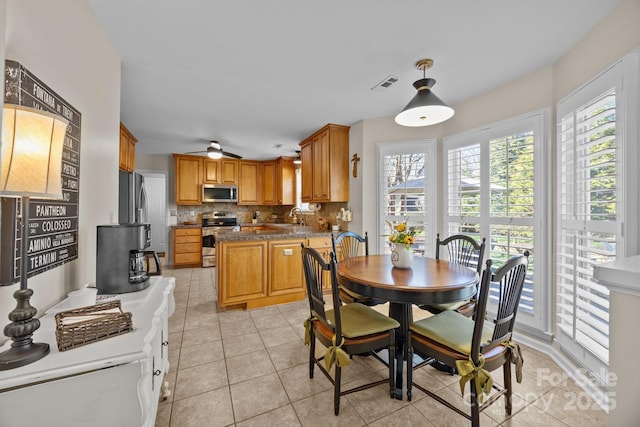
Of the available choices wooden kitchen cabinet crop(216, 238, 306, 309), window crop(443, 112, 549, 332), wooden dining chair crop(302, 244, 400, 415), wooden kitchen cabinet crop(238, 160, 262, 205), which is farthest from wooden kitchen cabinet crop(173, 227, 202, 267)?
window crop(443, 112, 549, 332)

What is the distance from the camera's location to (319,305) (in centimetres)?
174

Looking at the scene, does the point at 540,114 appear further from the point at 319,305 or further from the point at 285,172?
the point at 285,172

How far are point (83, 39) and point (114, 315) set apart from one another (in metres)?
1.59

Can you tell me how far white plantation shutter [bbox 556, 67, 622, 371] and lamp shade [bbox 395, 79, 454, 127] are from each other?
3.06 ft

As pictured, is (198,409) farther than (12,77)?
Yes

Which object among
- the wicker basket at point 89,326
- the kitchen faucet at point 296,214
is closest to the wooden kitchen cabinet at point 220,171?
the kitchen faucet at point 296,214

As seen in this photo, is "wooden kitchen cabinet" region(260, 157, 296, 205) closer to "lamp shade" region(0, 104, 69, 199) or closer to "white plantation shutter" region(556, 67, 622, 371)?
"white plantation shutter" region(556, 67, 622, 371)

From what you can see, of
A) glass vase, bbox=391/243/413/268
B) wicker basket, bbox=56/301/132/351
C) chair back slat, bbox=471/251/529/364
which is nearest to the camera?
wicker basket, bbox=56/301/132/351

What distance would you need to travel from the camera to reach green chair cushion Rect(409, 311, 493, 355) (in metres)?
1.48

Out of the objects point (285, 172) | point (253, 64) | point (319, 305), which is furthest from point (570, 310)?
point (285, 172)

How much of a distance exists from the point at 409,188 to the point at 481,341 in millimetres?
2206

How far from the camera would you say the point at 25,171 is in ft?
2.56

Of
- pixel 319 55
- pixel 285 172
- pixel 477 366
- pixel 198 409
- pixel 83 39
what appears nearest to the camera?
pixel 477 366

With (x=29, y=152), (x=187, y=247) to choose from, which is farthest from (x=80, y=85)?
(x=187, y=247)
